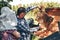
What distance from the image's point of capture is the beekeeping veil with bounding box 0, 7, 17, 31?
1917mm

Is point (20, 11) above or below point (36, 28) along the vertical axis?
above

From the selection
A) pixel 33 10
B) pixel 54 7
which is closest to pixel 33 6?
pixel 33 10

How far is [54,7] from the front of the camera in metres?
1.93

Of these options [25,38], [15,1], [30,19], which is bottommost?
[25,38]

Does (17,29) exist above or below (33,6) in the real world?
below

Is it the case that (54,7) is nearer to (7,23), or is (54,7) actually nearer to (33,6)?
(33,6)

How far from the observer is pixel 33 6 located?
1.92 meters

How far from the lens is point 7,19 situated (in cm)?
192

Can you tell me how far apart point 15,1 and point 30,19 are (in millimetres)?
168

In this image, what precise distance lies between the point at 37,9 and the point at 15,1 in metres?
0.17

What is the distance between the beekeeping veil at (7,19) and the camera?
1.92m

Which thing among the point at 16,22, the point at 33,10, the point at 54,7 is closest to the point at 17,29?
the point at 16,22

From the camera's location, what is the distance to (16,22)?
75.8 inches

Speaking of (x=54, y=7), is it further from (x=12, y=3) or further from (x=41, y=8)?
(x=12, y=3)
